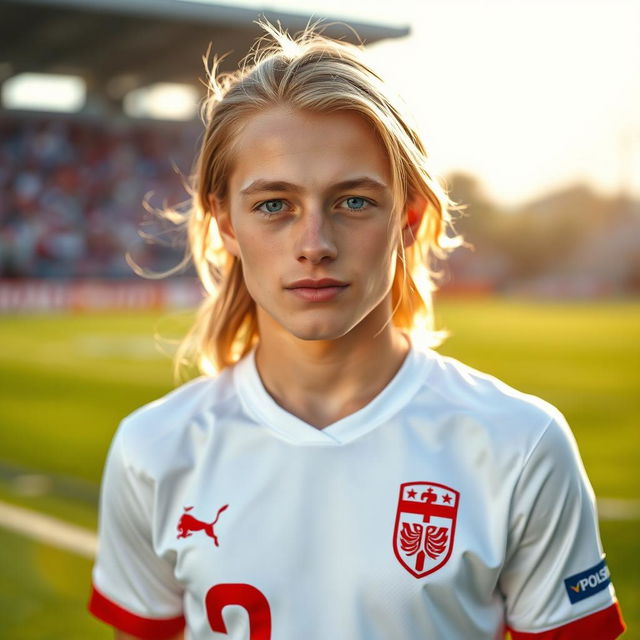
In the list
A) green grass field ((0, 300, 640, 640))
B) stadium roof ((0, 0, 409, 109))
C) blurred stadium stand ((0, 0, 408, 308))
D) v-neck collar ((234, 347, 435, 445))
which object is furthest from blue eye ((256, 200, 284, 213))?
blurred stadium stand ((0, 0, 408, 308))

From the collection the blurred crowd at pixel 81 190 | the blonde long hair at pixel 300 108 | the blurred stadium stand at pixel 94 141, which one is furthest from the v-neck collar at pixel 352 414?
the blurred crowd at pixel 81 190

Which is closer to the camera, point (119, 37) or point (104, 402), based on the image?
point (104, 402)

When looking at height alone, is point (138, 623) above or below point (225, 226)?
below

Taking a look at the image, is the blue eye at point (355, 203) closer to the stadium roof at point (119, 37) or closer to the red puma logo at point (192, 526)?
the red puma logo at point (192, 526)

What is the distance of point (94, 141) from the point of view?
27828 mm

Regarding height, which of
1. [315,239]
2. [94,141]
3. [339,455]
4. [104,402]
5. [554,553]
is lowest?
[104,402]

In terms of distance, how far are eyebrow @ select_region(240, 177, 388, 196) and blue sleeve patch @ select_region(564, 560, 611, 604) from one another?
749 mm

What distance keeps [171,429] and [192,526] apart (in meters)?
0.19

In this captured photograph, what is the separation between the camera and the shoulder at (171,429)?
5.90 ft

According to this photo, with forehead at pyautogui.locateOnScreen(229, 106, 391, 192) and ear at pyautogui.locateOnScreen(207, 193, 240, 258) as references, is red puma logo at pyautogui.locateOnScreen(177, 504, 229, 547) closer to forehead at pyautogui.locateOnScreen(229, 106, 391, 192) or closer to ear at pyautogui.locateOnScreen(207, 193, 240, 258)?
ear at pyautogui.locateOnScreen(207, 193, 240, 258)

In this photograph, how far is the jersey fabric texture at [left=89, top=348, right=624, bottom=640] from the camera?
1.64 meters

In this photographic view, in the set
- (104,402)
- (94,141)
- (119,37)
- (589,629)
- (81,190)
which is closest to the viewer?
(589,629)

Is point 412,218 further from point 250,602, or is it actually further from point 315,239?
point 250,602

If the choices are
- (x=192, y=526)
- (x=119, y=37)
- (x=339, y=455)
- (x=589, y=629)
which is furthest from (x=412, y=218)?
(x=119, y=37)
